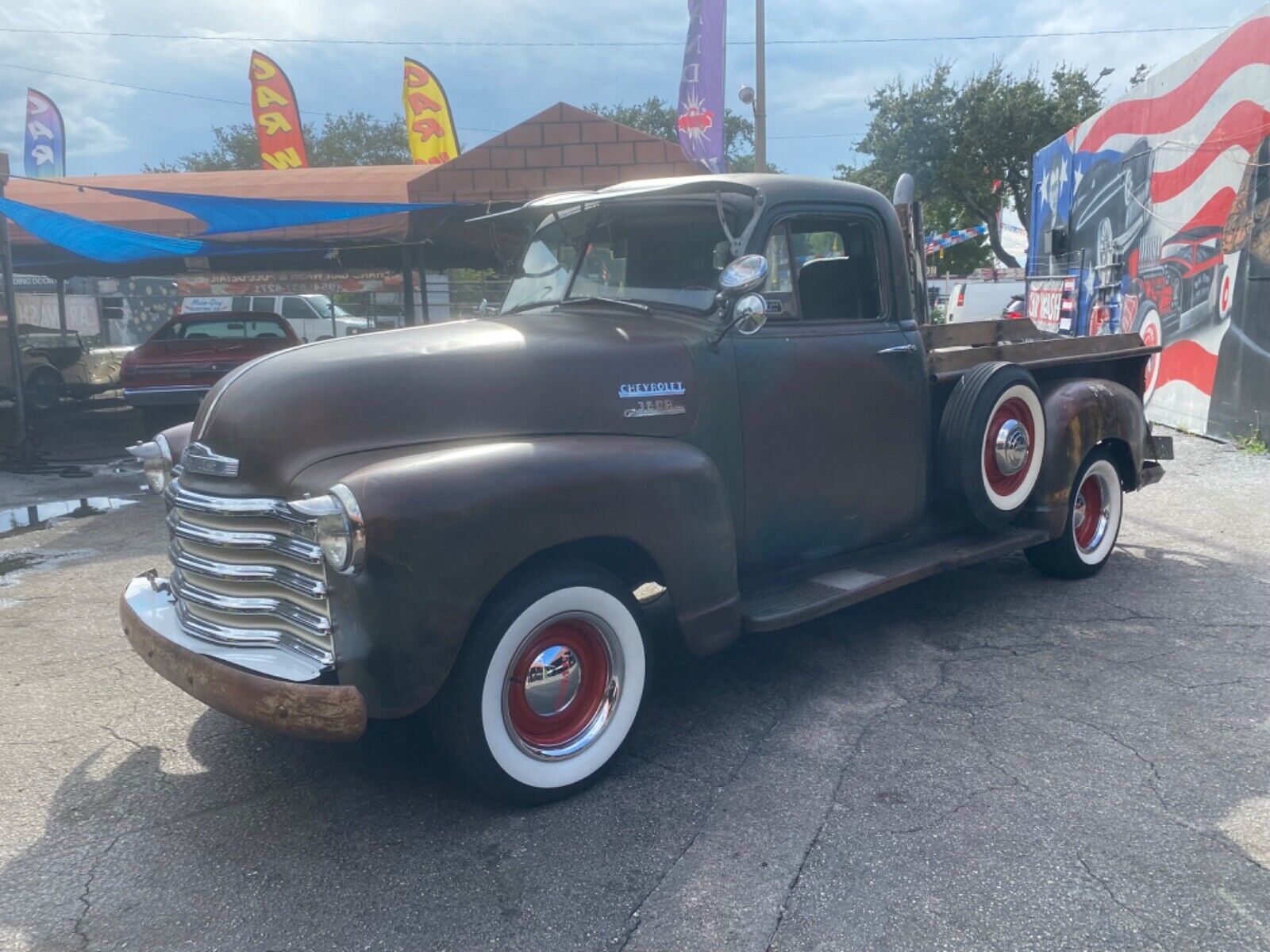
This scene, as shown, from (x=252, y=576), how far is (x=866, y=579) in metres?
2.50

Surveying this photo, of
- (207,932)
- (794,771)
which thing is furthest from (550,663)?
(207,932)

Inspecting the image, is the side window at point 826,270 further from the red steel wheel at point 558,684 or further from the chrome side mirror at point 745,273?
the red steel wheel at point 558,684

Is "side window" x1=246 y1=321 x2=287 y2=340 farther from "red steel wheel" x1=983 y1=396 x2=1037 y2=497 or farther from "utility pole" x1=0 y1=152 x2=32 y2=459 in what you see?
"red steel wheel" x1=983 y1=396 x2=1037 y2=497

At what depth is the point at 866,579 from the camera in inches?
171

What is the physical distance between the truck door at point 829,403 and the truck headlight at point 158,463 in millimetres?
2267

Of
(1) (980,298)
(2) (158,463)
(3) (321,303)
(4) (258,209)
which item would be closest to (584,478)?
(2) (158,463)

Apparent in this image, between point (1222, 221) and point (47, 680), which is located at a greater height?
point (1222, 221)

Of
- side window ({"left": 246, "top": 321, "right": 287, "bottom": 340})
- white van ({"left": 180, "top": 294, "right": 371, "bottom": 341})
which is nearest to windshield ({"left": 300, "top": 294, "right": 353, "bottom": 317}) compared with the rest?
white van ({"left": 180, "top": 294, "right": 371, "bottom": 341})

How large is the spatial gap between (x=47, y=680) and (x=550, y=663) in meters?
2.66

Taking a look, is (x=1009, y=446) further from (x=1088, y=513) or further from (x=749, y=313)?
(x=749, y=313)

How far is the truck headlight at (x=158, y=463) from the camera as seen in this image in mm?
3949

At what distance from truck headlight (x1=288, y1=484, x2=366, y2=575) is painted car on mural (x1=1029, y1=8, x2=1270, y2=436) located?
10319 mm

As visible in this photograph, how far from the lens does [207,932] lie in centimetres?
266

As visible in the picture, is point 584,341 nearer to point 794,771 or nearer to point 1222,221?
point 794,771
